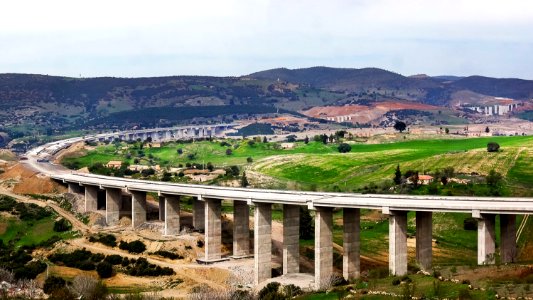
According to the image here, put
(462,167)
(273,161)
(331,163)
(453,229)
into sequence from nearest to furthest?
(453,229) < (462,167) < (331,163) < (273,161)

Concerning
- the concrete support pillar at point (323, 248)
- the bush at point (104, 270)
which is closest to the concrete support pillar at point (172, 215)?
the bush at point (104, 270)

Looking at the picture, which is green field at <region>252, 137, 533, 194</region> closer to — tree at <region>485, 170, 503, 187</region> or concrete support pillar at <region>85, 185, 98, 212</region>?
tree at <region>485, 170, 503, 187</region>

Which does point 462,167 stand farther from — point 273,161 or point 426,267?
point 426,267

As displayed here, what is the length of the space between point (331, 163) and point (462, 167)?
3518 cm

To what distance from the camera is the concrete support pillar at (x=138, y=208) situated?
109375 mm

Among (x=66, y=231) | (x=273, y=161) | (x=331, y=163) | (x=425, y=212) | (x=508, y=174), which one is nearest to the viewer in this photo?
(x=425, y=212)

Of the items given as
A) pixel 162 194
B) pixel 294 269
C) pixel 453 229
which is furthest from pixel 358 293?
pixel 162 194

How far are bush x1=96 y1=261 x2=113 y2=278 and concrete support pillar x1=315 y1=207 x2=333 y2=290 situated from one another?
26.8 metres

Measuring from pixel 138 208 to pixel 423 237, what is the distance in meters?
51.1

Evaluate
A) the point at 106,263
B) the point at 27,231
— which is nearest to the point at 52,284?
the point at 106,263

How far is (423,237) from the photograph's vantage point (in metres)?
74.2

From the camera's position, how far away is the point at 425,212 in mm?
74125

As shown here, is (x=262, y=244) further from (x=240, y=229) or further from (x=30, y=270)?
(x=30, y=270)

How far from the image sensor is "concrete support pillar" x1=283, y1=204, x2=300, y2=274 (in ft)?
276
